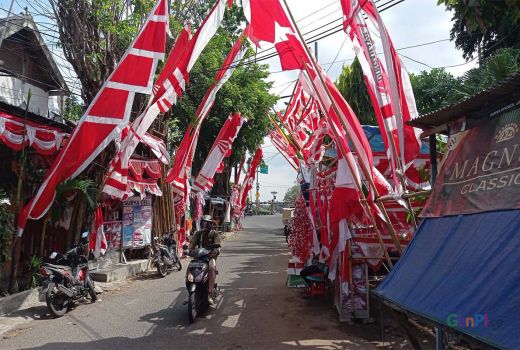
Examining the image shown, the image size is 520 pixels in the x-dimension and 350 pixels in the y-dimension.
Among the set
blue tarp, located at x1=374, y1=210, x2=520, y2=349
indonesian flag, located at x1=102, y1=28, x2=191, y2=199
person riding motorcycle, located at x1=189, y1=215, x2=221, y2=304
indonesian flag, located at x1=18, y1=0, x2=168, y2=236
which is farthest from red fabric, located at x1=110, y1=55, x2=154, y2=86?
blue tarp, located at x1=374, y1=210, x2=520, y2=349

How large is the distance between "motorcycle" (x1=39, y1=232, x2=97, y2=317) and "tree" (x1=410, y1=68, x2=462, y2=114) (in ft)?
39.8

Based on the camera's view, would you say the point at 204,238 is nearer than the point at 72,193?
Yes

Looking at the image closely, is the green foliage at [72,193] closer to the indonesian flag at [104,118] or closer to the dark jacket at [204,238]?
the indonesian flag at [104,118]

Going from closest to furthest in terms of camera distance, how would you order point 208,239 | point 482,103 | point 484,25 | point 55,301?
1. point 482,103
2. point 484,25
3. point 55,301
4. point 208,239

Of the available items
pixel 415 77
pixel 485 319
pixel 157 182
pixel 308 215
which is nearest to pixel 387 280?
pixel 485 319

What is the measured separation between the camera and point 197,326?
7234 millimetres

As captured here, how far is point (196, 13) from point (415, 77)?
886cm

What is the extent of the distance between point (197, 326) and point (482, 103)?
530 cm

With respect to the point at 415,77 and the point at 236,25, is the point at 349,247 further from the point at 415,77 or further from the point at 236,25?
the point at 236,25

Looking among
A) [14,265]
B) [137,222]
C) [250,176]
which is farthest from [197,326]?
[250,176]

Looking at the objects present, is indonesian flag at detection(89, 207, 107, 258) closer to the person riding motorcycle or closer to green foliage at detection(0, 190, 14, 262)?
green foliage at detection(0, 190, 14, 262)

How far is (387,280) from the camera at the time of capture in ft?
14.3

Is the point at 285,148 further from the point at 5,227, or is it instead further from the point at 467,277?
the point at 467,277

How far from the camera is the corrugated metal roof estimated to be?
3.69m
